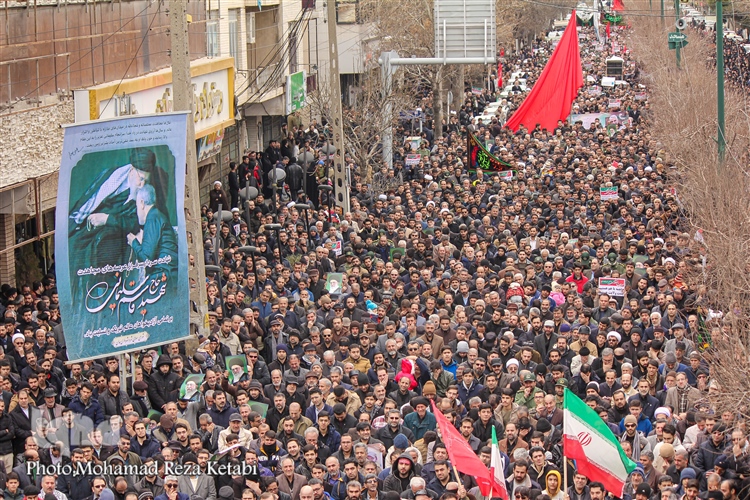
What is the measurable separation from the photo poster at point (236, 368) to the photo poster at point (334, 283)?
4.52 meters

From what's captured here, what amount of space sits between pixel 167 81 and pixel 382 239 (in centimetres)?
503

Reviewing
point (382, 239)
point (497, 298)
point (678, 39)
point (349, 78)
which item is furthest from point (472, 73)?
point (497, 298)

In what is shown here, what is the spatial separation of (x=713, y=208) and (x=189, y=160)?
923 centimetres

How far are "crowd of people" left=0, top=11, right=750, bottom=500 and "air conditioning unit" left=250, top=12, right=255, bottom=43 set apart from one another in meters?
12.7

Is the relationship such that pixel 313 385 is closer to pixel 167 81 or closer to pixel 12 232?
pixel 12 232

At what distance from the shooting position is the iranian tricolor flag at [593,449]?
12328mm

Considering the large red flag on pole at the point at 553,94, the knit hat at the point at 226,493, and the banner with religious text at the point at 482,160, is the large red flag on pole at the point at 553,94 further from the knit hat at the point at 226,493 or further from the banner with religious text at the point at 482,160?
the knit hat at the point at 226,493

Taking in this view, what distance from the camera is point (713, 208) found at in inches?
902

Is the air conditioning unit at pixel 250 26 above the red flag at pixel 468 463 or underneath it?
above

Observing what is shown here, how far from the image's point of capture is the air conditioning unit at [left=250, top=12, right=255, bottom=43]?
38844 millimetres

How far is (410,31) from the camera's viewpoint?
50.8m

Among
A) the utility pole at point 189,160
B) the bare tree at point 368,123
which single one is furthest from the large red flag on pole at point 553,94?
the utility pole at point 189,160

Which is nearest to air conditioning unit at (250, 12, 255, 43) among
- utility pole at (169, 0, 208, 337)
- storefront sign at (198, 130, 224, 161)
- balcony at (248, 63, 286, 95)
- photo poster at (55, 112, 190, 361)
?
balcony at (248, 63, 286, 95)

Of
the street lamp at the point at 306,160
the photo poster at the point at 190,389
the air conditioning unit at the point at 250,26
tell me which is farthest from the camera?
the air conditioning unit at the point at 250,26
